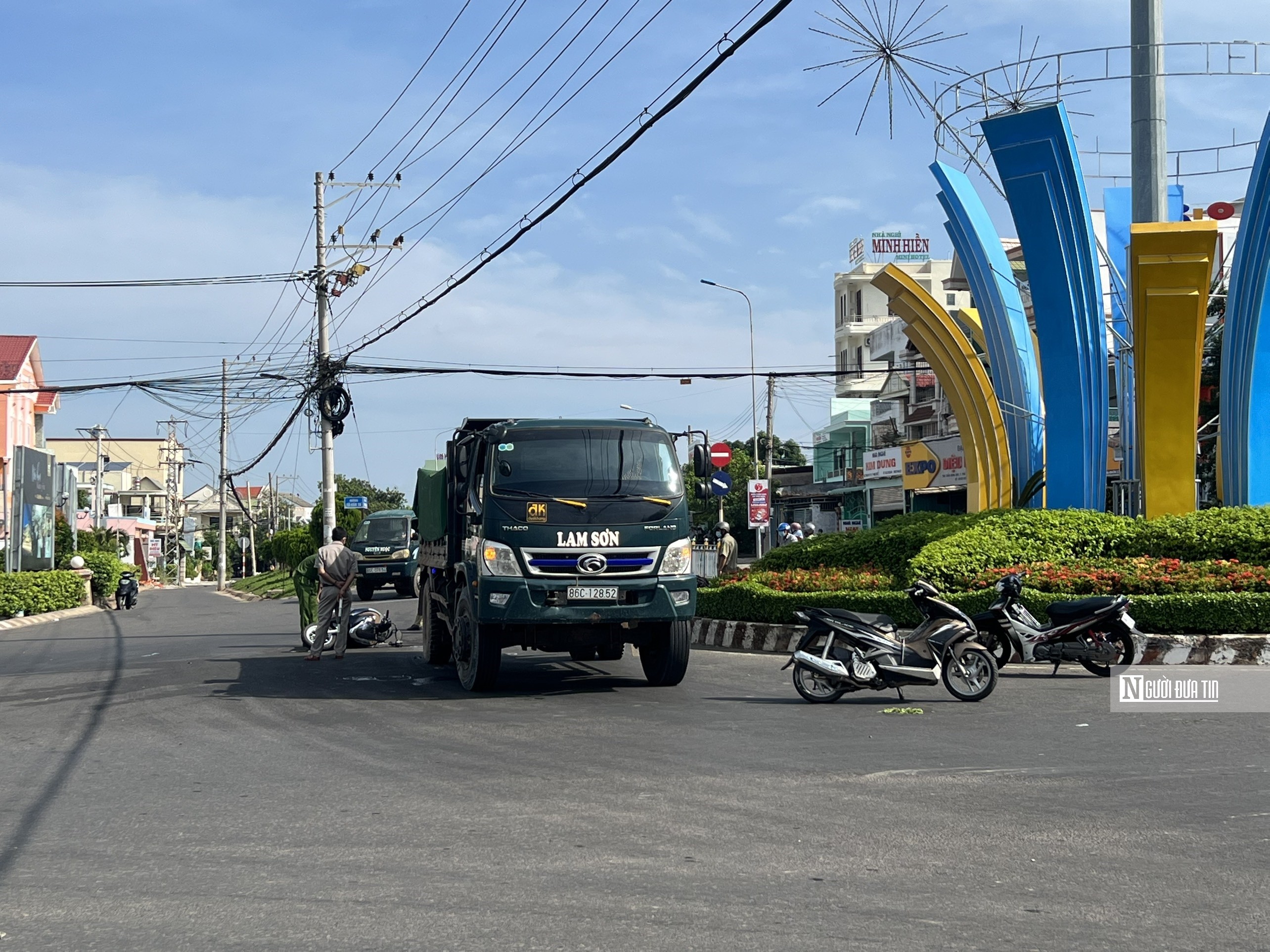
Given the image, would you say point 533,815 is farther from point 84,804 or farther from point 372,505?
point 372,505

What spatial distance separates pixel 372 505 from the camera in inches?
5012

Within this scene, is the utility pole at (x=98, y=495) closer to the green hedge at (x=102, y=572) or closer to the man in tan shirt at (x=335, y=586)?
the green hedge at (x=102, y=572)

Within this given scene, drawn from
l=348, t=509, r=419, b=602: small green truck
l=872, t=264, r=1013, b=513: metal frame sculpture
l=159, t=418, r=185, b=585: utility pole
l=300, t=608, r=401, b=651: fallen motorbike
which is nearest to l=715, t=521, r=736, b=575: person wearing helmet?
l=872, t=264, r=1013, b=513: metal frame sculpture

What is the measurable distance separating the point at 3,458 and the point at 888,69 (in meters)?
41.7

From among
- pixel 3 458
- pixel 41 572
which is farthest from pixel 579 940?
pixel 3 458

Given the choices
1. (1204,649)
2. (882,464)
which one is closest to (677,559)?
(1204,649)

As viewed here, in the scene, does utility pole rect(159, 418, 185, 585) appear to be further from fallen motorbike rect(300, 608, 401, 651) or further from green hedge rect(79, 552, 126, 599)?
fallen motorbike rect(300, 608, 401, 651)

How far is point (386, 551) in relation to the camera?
34.2 m

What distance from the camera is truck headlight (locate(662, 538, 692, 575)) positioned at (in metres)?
12.3

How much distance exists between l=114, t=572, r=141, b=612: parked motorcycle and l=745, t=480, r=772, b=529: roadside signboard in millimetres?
18440

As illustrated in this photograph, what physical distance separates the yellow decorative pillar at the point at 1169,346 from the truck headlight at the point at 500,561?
9.54 m

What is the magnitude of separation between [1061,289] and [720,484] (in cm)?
725

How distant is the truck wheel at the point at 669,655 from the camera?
12758 millimetres

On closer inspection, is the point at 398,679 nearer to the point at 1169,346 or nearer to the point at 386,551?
the point at 1169,346
